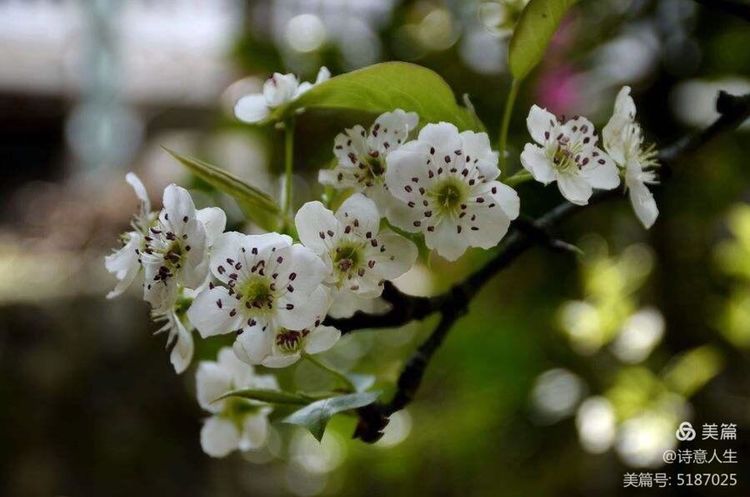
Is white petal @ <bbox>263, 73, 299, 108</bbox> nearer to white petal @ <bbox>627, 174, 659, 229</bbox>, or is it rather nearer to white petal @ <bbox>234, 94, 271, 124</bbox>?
white petal @ <bbox>234, 94, 271, 124</bbox>

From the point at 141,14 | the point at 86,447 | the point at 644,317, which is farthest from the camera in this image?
the point at 141,14

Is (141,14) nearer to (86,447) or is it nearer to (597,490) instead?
(86,447)

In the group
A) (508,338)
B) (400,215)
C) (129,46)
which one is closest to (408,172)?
(400,215)

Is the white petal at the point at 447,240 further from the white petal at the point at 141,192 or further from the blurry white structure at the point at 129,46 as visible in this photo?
the blurry white structure at the point at 129,46

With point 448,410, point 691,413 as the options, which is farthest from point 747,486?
point 448,410

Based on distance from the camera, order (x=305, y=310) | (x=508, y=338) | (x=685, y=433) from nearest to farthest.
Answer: (x=305, y=310) < (x=685, y=433) < (x=508, y=338)

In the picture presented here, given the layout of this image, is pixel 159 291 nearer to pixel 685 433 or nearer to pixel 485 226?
pixel 485 226

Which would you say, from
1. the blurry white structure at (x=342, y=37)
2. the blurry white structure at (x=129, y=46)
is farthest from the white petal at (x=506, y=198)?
the blurry white structure at (x=129, y=46)
